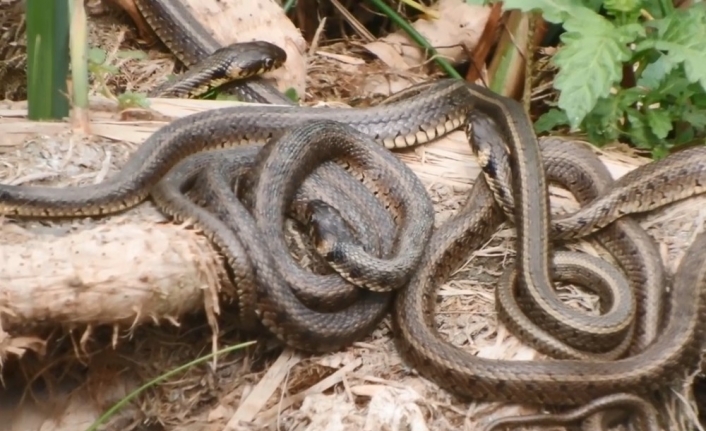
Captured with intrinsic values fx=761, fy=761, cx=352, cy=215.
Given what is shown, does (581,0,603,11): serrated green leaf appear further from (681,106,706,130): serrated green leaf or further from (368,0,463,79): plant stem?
(368,0,463,79): plant stem

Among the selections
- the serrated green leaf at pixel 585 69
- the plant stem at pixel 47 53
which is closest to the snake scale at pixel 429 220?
the plant stem at pixel 47 53

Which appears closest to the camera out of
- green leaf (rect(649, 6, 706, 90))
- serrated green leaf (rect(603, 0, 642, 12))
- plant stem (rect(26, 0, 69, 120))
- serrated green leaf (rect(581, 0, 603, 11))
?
plant stem (rect(26, 0, 69, 120))

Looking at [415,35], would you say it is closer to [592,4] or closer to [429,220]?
[592,4]

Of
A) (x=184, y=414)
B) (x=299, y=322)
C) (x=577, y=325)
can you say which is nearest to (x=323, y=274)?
(x=299, y=322)

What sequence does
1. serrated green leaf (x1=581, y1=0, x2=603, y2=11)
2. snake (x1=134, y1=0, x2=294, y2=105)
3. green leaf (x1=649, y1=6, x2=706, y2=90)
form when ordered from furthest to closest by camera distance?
snake (x1=134, y1=0, x2=294, y2=105) < serrated green leaf (x1=581, y1=0, x2=603, y2=11) < green leaf (x1=649, y1=6, x2=706, y2=90)

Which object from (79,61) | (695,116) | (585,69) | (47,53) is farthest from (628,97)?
(47,53)

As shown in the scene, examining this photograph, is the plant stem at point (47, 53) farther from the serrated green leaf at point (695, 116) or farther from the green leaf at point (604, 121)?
the serrated green leaf at point (695, 116)

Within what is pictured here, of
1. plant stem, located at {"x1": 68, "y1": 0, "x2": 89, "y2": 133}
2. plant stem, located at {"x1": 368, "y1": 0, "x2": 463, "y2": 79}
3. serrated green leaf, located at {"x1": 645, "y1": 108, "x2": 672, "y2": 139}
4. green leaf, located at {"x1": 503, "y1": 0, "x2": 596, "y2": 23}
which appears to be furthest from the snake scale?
plant stem, located at {"x1": 368, "y1": 0, "x2": 463, "y2": 79}

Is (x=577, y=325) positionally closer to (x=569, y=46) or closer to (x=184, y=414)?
(x=569, y=46)
